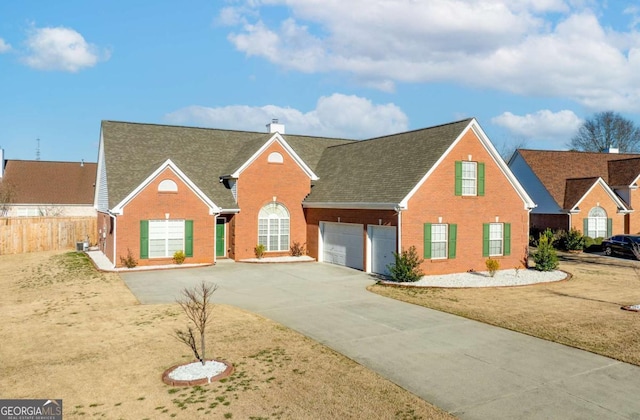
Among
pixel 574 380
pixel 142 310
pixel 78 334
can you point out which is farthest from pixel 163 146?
pixel 574 380

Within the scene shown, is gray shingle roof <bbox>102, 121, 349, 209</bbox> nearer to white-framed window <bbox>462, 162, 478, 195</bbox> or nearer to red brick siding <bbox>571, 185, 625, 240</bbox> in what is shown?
white-framed window <bbox>462, 162, 478, 195</bbox>

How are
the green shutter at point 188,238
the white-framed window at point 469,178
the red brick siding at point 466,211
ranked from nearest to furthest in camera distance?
the red brick siding at point 466,211
the white-framed window at point 469,178
the green shutter at point 188,238

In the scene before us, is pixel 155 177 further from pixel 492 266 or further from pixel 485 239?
pixel 492 266

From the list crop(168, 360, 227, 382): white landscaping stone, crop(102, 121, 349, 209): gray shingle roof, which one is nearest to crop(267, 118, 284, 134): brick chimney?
crop(102, 121, 349, 209): gray shingle roof

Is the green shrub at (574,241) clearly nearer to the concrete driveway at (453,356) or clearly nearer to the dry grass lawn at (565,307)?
the dry grass lawn at (565,307)

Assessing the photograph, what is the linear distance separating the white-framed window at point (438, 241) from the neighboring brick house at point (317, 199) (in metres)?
0.05

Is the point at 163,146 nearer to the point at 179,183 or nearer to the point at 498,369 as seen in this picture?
the point at 179,183

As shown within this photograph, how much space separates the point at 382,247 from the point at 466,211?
4.29m

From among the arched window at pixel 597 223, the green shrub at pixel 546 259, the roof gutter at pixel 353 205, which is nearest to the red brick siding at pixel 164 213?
the roof gutter at pixel 353 205

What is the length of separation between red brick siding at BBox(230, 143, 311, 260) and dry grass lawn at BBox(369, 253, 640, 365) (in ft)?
32.9

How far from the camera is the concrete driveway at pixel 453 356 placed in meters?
8.02

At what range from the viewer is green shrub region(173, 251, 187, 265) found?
23.9m

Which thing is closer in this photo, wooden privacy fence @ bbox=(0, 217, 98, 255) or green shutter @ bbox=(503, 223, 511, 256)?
green shutter @ bbox=(503, 223, 511, 256)

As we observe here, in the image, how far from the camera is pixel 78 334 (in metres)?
12.0
